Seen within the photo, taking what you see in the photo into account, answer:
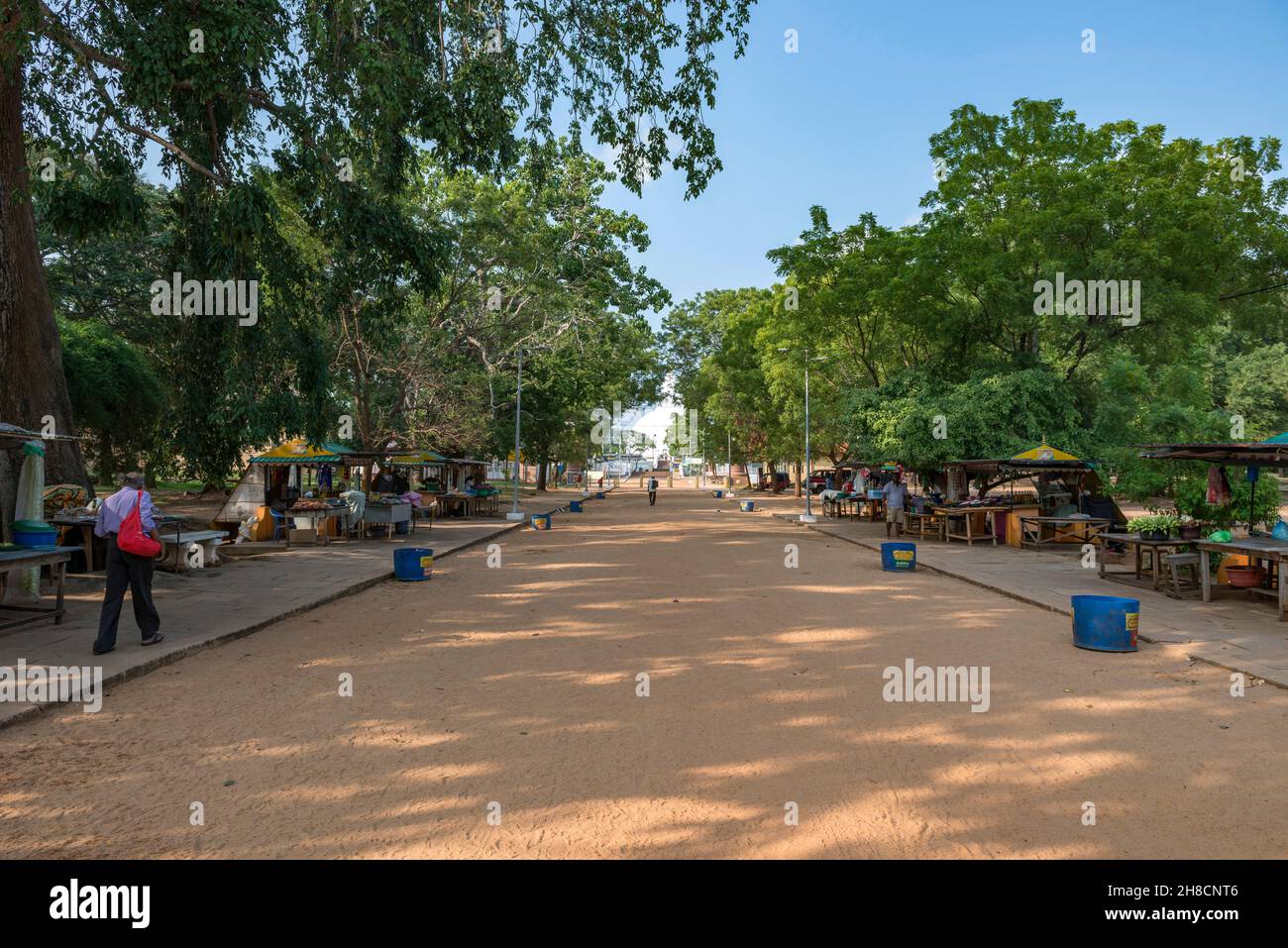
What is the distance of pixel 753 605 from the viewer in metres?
11.5

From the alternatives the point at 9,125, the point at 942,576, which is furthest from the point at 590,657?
the point at 9,125

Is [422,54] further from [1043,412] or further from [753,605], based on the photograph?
[1043,412]

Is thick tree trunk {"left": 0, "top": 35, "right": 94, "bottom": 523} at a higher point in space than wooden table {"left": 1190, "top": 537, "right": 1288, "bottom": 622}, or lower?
higher

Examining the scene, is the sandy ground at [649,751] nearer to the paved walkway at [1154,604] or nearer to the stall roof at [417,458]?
the paved walkway at [1154,604]

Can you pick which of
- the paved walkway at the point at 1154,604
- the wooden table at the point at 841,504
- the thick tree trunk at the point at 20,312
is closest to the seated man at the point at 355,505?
the thick tree trunk at the point at 20,312

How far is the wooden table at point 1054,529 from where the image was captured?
1977 centimetres

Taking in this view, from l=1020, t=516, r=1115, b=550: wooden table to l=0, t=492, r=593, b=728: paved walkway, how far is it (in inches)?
590

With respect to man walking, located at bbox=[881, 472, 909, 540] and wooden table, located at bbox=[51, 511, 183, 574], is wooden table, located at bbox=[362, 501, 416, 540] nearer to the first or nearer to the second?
wooden table, located at bbox=[51, 511, 183, 574]

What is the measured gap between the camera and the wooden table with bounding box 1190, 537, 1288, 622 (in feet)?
33.1

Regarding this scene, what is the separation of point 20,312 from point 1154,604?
1840 centimetres

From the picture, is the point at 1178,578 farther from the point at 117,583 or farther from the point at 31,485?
the point at 31,485

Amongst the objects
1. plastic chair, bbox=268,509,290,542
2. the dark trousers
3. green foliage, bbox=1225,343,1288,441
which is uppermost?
green foliage, bbox=1225,343,1288,441

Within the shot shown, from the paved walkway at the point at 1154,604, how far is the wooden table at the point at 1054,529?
118cm

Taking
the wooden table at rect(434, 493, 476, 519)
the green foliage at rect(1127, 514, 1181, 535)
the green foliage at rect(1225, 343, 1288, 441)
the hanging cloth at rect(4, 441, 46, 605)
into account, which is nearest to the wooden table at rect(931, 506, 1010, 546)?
the green foliage at rect(1127, 514, 1181, 535)
